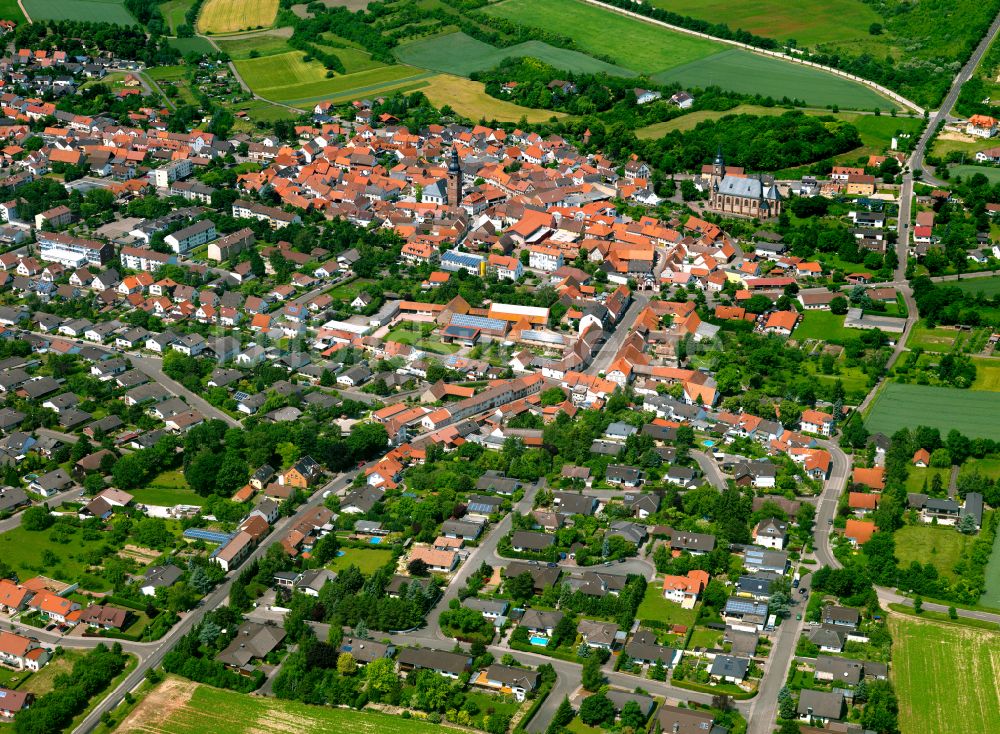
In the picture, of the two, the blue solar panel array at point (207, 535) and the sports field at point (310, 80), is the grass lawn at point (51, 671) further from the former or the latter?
the sports field at point (310, 80)

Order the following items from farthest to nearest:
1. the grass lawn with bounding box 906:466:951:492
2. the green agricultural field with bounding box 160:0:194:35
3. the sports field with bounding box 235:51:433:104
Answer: the green agricultural field with bounding box 160:0:194:35
the sports field with bounding box 235:51:433:104
the grass lawn with bounding box 906:466:951:492

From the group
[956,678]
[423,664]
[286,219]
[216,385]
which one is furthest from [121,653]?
[286,219]

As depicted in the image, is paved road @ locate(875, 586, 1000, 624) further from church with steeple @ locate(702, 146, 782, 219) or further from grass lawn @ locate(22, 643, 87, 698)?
church with steeple @ locate(702, 146, 782, 219)

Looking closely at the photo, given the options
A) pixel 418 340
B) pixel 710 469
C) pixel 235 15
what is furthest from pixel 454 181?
pixel 235 15

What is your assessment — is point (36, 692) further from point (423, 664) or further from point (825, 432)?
point (825, 432)

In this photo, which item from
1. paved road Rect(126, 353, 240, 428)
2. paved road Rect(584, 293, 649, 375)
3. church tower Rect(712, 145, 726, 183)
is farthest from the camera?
church tower Rect(712, 145, 726, 183)

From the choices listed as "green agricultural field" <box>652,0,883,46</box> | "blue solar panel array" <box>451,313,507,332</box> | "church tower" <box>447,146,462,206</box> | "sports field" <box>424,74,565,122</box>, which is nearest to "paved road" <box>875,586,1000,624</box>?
"blue solar panel array" <box>451,313,507,332</box>
